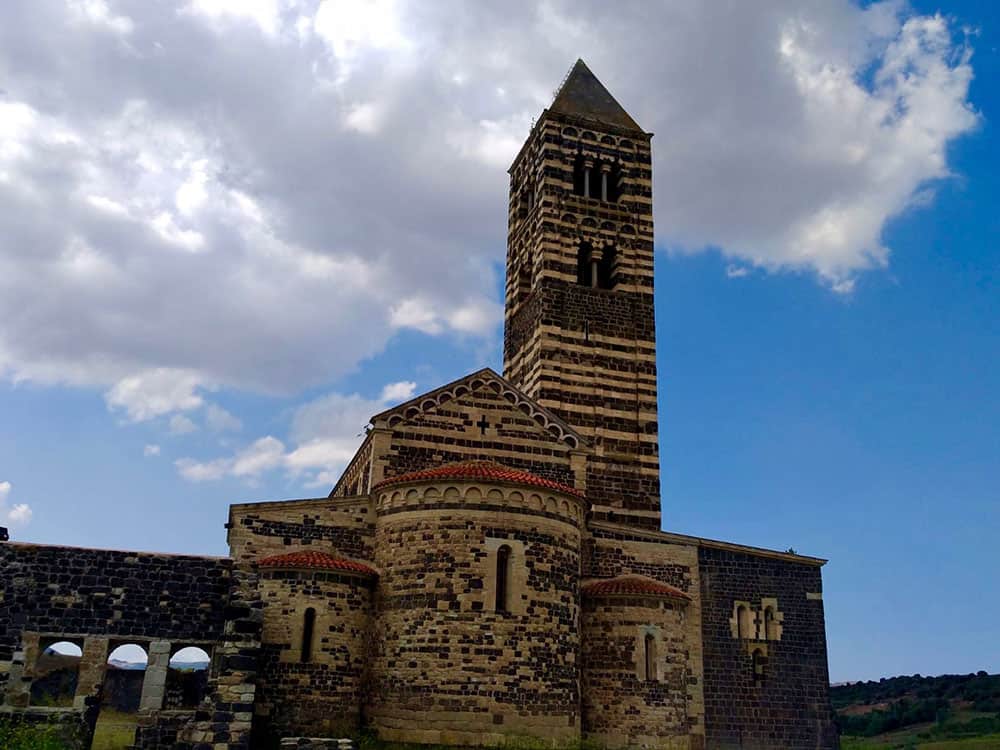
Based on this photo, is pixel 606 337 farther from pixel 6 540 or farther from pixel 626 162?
pixel 6 540

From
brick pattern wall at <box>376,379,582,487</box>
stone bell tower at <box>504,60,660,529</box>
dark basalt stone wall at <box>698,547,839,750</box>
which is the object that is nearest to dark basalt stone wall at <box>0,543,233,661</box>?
brick pattern wall at <box>376,379,582,487</box>

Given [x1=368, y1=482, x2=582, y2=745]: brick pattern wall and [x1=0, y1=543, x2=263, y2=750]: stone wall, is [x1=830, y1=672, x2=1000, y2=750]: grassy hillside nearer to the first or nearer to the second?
[x1=368, y1=482, x2=582, y2=745]: brick pattern wall

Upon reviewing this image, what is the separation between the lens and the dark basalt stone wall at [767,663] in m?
24.5

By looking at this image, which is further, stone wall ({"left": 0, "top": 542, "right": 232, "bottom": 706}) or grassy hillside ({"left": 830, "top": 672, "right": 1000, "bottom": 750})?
grassy hillside ({"left": 830, "top": 672, "right": 1000, "bottom": 750})

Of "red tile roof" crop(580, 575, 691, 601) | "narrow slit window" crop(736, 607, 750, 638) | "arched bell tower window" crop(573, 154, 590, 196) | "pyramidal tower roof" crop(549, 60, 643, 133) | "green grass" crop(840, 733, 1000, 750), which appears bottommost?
"green grass" crop(840, 733, 1000, 750)

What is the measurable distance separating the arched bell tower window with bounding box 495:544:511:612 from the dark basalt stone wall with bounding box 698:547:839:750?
7.56 meters

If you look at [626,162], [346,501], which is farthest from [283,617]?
[626,162]

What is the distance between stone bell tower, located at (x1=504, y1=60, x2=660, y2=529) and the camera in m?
30.6

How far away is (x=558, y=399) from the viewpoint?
3061cm

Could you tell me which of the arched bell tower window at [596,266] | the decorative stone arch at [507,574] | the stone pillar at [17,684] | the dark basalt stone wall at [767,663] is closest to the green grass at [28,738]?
the stone pillar at [17,684]

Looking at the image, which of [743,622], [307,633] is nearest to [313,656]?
[307,633]

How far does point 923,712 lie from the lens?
4738cm

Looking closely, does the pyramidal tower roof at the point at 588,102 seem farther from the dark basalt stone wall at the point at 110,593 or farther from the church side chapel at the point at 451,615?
the dark basalt stone wall at the point at 110,593

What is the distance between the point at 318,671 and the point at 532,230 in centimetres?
1913
